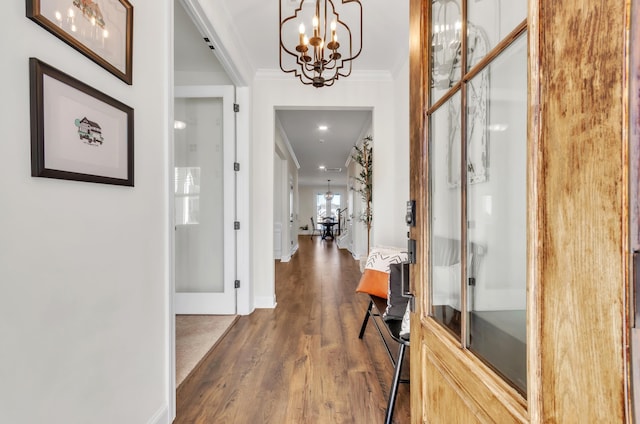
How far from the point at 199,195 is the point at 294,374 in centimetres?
206

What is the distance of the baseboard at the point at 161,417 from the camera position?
1.39 m

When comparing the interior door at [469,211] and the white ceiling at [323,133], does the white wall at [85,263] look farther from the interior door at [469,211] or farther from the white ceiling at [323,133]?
the white ceiling at [323,133]

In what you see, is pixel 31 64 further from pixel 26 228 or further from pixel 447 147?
Answer: pixel 447 147

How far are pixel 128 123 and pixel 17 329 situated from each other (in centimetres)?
76

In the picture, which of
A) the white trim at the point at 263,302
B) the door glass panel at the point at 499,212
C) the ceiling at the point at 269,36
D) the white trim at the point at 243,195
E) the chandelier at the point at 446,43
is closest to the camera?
the door glass panel at the point at 499,212

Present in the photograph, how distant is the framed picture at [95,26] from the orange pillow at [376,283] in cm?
183

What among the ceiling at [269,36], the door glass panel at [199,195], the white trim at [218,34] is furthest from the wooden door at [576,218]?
the door glass panel at [199,195]

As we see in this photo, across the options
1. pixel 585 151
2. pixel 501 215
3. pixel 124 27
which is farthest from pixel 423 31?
pixel 124 27

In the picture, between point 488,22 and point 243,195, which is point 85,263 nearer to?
point 488,22

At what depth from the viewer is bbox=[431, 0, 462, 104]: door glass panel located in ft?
3.09

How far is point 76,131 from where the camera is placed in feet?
3.20

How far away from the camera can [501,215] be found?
784 mm

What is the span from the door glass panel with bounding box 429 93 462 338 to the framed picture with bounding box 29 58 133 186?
1129 millimetres

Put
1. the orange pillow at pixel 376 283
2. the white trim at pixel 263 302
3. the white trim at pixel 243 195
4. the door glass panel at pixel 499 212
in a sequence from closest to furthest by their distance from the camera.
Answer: the door glass panel at pixel 499 212
the orange pillow at pixel 376 283
the white trim at pixel 243 195
the white trim at pixel 263 302
